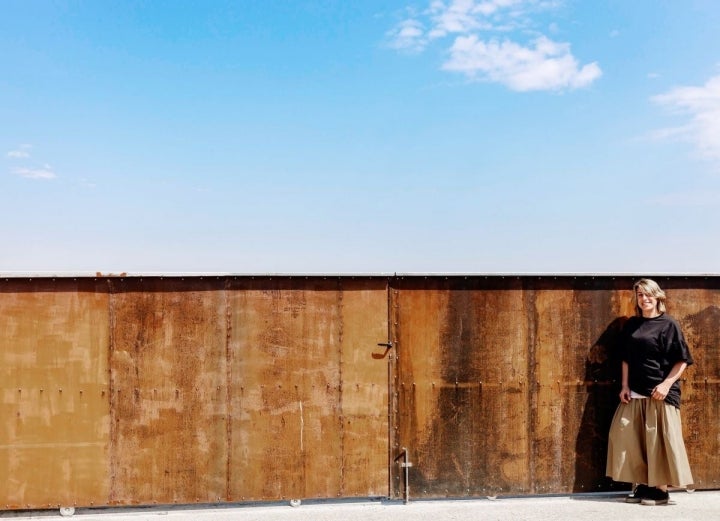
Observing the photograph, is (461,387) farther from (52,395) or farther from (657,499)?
(52,395)

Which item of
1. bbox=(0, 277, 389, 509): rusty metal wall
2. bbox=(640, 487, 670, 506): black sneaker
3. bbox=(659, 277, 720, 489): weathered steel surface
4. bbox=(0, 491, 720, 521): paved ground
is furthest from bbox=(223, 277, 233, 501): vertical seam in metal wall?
bbox=(659, 277, 720, 489): weathered steel surface

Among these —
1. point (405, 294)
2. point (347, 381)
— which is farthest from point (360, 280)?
point (347, 381)

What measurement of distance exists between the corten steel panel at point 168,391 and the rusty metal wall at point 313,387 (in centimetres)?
1

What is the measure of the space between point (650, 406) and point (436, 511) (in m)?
2.43

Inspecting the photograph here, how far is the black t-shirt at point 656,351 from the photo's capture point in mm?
5863

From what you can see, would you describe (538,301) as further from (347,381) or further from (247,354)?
(247,354)

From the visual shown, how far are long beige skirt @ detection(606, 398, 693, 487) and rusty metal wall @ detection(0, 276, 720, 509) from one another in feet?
0.83

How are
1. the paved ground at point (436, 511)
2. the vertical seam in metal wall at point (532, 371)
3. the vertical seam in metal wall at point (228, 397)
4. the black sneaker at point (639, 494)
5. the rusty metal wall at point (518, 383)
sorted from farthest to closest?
the vertical seam in metal wall at point (532, 371) < the rusty metal wall at point (518, 383) < the black sneaker at point (639, 494) < the vertical seam in metal wall at point (228, 397) < the paved ground at point (436, 511)

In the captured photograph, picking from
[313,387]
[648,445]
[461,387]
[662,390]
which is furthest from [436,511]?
[662,390]

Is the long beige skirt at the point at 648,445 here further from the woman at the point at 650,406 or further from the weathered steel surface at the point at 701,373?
the weathered steel surface at the point at 701,373

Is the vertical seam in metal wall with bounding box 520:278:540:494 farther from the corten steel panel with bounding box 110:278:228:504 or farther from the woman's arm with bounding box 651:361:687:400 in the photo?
the corten steel panel with bounding box 110:278:228:504

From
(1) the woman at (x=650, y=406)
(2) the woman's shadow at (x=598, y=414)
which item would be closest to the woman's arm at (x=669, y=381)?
(1) the woman at (x=650, y=406)

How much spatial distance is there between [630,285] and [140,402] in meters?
5.29

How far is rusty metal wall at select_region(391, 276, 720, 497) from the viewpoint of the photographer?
6.15 metres
